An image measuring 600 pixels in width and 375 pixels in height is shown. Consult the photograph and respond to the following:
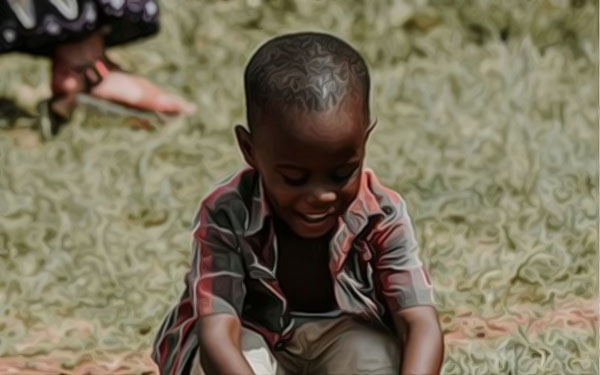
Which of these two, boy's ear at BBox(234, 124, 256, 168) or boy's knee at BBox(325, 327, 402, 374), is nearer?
boy's ear at BBox(234, 124, 256, 168)

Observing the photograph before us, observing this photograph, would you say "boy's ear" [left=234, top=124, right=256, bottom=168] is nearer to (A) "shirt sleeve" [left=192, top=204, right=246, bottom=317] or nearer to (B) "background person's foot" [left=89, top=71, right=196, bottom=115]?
(A) "shirt sleeve" [left=192, top=204, right=246, bottom=317]

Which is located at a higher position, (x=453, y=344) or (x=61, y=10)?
(x=61, y=10)

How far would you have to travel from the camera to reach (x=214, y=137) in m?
6.01

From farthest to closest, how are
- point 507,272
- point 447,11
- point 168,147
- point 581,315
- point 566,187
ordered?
point 447,11, point 168,147, point 566,187, point 507,272, point 581,315

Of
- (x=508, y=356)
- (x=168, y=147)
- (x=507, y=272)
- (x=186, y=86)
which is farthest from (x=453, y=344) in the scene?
(x=186, y=86)

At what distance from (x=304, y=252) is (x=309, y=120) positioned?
1.33 feet

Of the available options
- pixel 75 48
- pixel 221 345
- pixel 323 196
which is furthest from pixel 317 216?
pixel 75 48

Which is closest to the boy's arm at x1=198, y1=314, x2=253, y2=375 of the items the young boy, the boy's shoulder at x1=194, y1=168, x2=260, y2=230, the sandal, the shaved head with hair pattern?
the young boy

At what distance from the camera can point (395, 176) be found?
18.1 feet

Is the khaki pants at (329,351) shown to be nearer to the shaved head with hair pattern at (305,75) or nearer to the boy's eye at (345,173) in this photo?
the boy's eye at (345,173)

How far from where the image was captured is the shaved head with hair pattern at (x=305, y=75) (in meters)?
2.86

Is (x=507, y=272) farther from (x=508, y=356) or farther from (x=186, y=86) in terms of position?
(x=186, y=86)

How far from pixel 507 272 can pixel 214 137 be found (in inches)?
66.1

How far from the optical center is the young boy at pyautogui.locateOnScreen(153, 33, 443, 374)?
2873 millimetres
